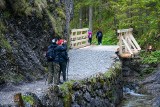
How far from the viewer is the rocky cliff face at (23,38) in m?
12.8

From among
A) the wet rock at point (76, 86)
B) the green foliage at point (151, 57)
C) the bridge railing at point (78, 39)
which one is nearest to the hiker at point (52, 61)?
the wet rock at point (76, 86)

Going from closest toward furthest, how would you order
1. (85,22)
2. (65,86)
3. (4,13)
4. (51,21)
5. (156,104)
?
(65,86) < (4,13) < (156,104) < (51,21) < (85,22)

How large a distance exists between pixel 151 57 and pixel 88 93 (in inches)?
439

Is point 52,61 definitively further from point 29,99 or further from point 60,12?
point 60,12

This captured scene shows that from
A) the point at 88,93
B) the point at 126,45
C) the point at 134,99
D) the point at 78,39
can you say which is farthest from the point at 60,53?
the point at 78,39

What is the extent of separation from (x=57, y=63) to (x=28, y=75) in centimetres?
196

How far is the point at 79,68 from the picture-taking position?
17406 millimetres

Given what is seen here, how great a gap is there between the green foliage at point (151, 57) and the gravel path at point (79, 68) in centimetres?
215

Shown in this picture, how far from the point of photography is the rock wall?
10.3 meters

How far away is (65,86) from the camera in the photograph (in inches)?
440

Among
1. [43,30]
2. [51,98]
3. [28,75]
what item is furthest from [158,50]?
[51,98]

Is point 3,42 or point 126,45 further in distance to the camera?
point 126,45

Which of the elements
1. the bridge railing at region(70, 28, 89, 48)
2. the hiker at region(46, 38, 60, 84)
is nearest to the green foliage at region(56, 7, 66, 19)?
the bridge railing at region(70, 28, 89, 48)

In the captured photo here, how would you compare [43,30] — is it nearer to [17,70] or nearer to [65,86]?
[17,70]
